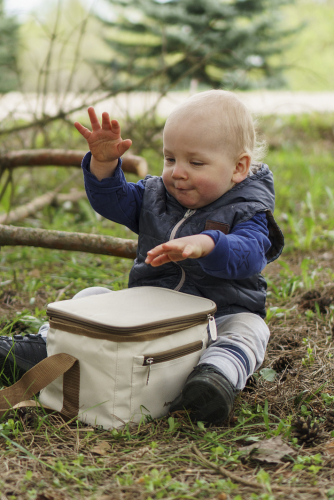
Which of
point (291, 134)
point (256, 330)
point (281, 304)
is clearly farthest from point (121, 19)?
point (256, 330)

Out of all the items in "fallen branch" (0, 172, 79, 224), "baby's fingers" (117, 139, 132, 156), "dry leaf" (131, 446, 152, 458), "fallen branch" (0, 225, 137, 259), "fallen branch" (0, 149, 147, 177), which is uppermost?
"baby's fingers" (117, 139, 132, 156)

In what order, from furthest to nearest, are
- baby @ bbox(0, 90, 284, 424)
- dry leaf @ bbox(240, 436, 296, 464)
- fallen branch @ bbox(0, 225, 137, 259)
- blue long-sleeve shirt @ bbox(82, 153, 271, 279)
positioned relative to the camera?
fallen branch @ bbox(0, 225, 137, 259), baby @ bbox(0, 90, 284, 424), blue long-sleeve shirt @ bbox(82, 153, 271, 279), dry leaf @ bbox(240, 436, 296, 464)

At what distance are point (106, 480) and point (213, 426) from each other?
457mm

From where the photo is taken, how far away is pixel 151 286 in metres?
1.99

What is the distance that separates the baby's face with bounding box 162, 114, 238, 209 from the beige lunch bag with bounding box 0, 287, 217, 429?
0.45 meters

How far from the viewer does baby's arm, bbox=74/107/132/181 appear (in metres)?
1.82

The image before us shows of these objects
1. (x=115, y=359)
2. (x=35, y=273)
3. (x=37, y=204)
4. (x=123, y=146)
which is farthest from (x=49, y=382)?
(x=37, y=204)

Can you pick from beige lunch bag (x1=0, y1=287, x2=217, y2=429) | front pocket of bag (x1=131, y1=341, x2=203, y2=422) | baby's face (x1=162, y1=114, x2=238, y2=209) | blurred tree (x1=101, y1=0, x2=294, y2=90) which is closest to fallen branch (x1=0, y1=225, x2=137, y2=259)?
baby's face (x1=162, y1=114, x2=238, y2=209)

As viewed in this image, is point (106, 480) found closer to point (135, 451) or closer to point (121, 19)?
point (135, 451)

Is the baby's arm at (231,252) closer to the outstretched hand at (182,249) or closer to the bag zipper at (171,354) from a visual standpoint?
the outstretched hand at (182,249)

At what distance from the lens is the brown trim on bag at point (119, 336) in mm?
1559

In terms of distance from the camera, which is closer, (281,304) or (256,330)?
(256,330)

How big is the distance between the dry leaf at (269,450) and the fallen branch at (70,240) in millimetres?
1305

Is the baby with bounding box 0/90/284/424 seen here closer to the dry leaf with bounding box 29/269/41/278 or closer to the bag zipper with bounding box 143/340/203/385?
the bag zipper with bounding box 143/340/203/385
